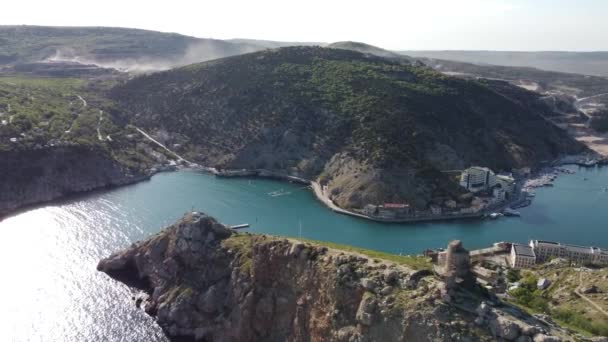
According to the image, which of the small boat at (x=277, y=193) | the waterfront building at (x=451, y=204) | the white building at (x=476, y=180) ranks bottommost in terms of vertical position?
the small boat at (x=277, y=193)

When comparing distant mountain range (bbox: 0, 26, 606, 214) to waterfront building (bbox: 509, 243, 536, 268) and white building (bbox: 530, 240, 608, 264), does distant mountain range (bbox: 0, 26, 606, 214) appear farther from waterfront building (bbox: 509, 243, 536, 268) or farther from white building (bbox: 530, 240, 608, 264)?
waterfront building (bbox: 509, 243, 536, 268)

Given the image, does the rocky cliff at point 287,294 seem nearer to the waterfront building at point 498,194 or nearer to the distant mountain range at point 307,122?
the distant mountain range at point 307,122

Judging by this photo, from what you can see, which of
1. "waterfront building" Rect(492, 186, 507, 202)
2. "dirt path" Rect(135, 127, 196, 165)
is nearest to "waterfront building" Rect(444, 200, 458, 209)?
"waterfront building" Rect(492, 186, 507, 202)

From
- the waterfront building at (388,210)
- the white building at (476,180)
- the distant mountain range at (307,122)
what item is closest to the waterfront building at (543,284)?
the waterfront building at (388,210)

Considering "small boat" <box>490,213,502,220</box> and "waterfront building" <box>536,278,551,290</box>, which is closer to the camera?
"waterfront building" <box>536,278,551,290</box>

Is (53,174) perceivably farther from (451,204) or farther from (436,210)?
(451,204)

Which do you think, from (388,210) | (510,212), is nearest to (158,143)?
(388,210)

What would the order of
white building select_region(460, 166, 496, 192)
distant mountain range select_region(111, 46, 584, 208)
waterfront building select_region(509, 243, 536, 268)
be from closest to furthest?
waterfront building select_region(509, 243, 536, 268) → white building select_region(460, 166, 496, 192) → distant mountain range select_region(111, 46, 584, 208)
